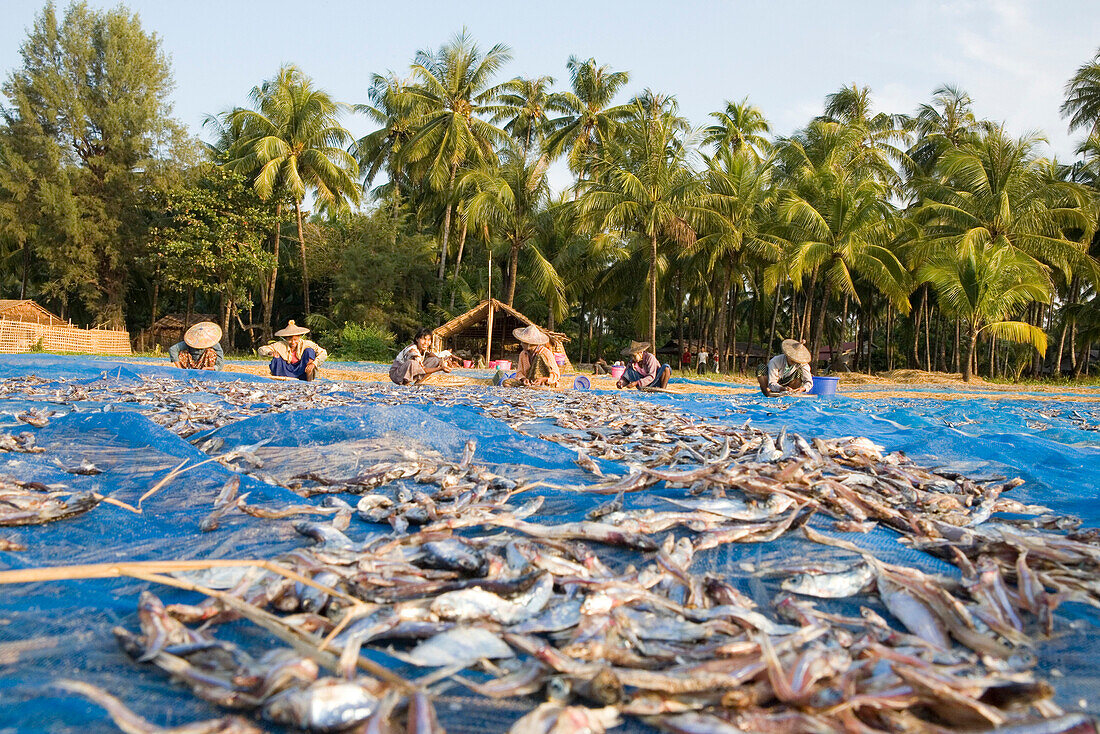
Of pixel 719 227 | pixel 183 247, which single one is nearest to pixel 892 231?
pixel 719 227

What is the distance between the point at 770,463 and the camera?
324cm

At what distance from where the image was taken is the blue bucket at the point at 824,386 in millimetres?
11125

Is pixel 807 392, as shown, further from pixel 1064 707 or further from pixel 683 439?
pixel 1064 707

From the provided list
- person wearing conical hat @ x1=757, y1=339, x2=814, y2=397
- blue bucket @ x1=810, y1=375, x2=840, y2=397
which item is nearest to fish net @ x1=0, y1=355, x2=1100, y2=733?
person wearing conical hat @ x1=757, y1=339, x2=814, y2=397

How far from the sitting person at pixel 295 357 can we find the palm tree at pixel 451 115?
13250mm

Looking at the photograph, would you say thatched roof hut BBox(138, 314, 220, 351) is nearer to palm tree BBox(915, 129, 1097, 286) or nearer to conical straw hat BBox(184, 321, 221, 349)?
conical straw hat BBox(184, 321, 221, 349)

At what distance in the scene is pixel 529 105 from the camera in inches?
1087

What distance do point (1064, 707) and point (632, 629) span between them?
0.93m

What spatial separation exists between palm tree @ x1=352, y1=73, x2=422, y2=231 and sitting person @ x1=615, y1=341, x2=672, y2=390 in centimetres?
1664

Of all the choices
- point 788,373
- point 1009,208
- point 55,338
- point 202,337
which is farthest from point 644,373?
point 55,338

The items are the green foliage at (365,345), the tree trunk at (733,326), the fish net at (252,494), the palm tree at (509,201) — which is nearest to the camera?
the fish net at (252,494)

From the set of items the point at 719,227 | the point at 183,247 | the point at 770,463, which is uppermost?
the point at 719,227

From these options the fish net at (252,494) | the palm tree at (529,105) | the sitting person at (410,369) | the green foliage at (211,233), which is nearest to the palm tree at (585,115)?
the palm tree at (529,105)

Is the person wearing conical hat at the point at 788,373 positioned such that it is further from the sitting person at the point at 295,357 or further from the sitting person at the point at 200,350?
the sitting person at the point at 200,350
